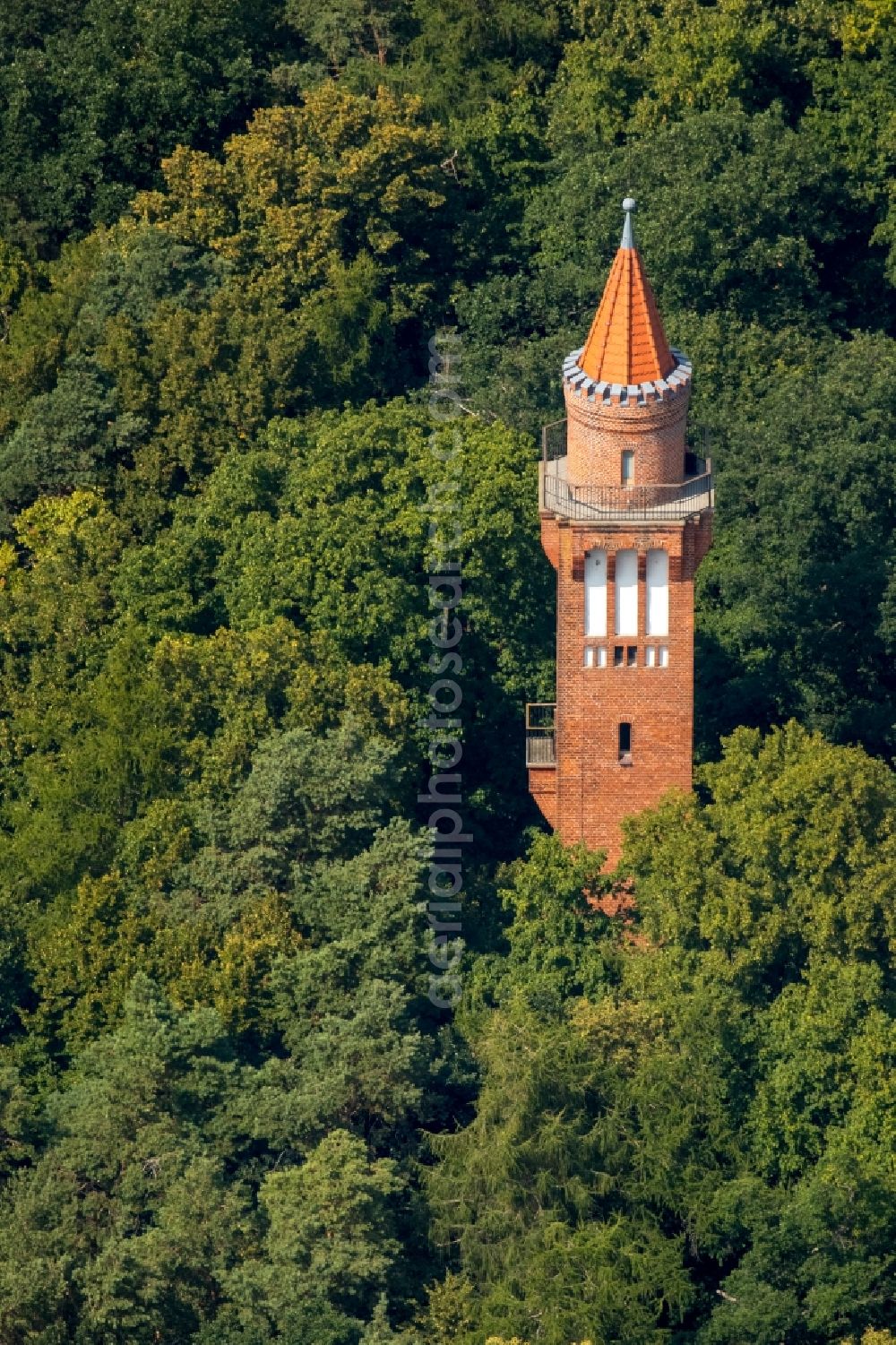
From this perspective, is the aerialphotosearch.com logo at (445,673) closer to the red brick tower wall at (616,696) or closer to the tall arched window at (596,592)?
the red brick tower wall at (616,696)

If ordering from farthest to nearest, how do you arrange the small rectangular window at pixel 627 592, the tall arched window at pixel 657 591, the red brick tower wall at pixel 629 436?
the small rectangular window at pixel 627 592 → the tall arched window at pixel 657 591 → the red brick tower wall at pixel 629 436

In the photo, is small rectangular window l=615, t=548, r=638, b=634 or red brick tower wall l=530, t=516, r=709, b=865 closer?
red brick tower wall l=530, t=516, r=709, b=865

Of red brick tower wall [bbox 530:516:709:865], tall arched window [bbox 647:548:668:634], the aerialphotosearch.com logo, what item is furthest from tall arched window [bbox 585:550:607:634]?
the aerialphotosearch.com logo

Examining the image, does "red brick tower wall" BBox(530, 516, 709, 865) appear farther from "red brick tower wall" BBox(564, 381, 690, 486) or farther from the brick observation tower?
"red brick tower wall" BBox(564, 381, 690, 486)

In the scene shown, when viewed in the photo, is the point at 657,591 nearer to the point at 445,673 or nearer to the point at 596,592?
the point at 596,592

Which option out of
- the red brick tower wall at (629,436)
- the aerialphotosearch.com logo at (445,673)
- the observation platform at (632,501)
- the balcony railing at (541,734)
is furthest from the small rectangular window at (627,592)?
the aerialphotosearch.com logo at (445,673)

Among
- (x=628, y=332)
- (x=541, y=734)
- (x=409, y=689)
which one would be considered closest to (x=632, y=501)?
(x=628, y=332)

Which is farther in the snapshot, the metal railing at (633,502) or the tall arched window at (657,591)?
the tall arched window at (657,591)
